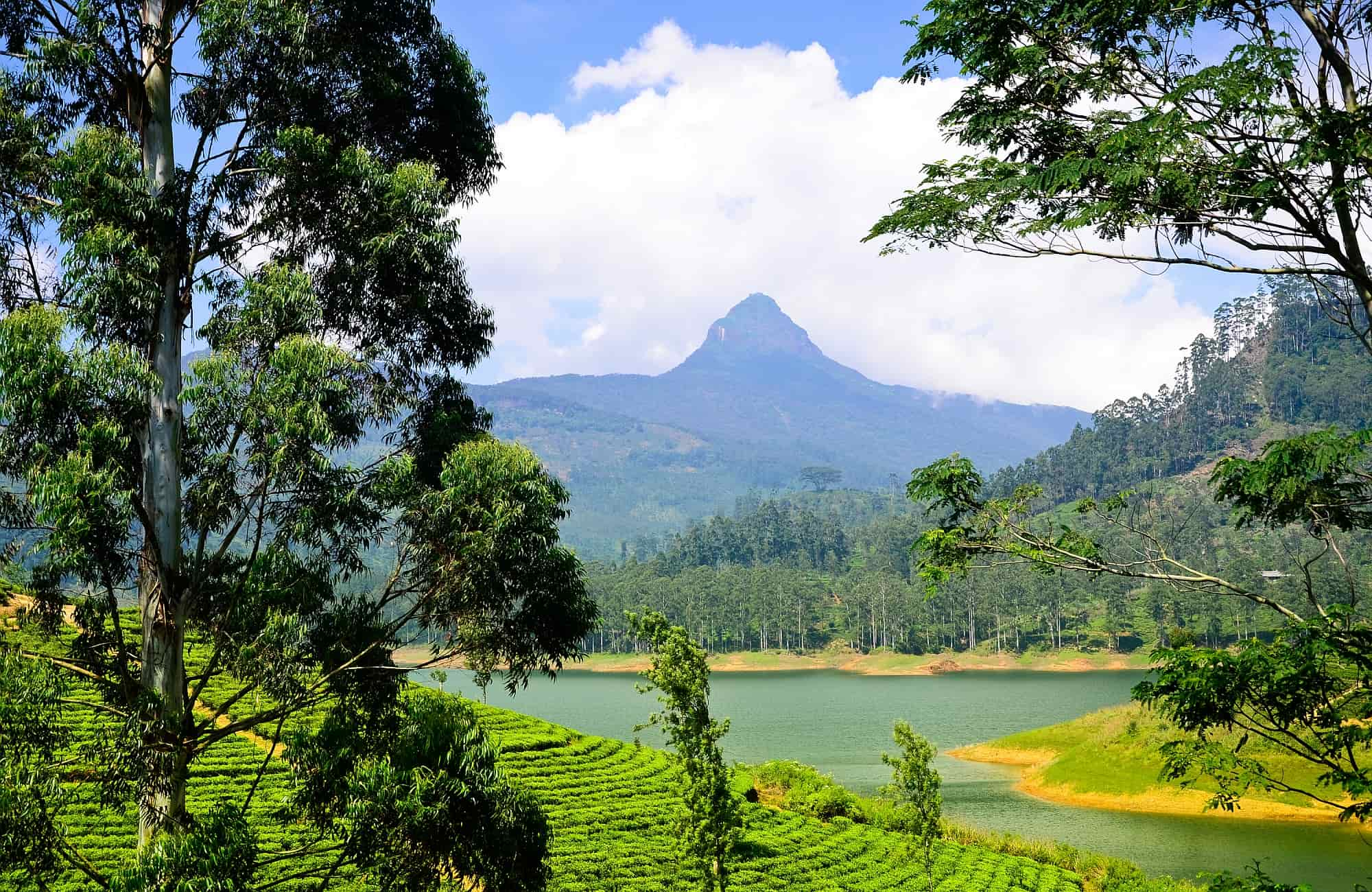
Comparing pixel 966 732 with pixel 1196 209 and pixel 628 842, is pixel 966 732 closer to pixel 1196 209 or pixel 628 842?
pixel 628 842

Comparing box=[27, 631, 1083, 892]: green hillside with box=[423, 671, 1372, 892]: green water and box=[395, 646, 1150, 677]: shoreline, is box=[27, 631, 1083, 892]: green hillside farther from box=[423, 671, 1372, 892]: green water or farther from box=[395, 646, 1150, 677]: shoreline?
box=[395, 646, 1150, 677]: shoreline

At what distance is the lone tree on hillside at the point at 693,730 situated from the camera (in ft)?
44.5

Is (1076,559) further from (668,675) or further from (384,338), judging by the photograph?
(384,338)

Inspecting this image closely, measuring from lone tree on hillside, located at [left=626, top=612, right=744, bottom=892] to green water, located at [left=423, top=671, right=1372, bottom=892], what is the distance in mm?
7541

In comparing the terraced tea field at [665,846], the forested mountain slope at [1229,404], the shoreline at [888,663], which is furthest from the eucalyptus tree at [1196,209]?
the forested mountain slope at [1229,404]

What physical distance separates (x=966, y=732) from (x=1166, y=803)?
1731 centimetres

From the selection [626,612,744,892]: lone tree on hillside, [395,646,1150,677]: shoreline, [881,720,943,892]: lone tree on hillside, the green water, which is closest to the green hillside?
[626,612,744,892]: lone tree on hillside

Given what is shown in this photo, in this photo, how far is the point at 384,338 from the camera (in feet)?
35.6

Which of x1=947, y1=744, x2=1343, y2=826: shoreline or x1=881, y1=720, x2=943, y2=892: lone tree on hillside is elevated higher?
x1=881, y1=720, x2=943, y2=892: lone tree on hillside

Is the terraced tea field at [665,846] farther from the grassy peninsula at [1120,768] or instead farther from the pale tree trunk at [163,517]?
the grassy peninsula at [1120,768]

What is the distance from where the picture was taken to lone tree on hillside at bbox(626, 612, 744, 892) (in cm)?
1358

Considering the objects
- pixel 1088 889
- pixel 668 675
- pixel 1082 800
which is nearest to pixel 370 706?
pixel 668 675

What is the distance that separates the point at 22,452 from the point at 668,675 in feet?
27.7

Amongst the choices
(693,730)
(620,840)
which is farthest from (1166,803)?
(693,730)
